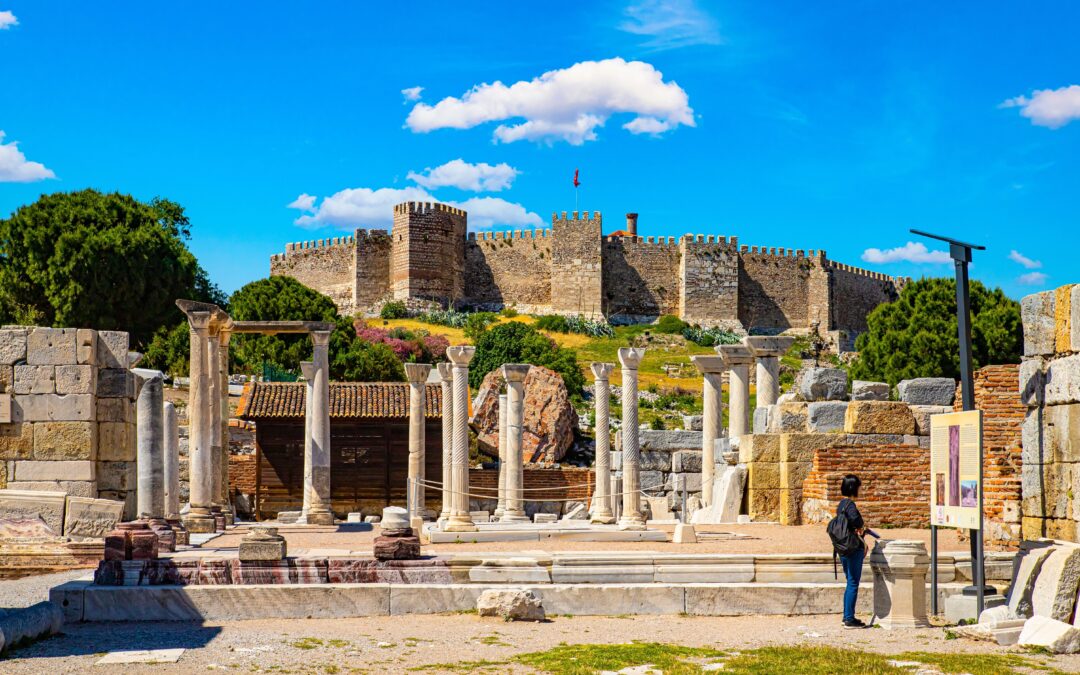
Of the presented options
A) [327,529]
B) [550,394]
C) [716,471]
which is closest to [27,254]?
[550,394]

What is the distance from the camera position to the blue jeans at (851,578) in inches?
458

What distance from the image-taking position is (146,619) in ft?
40.1

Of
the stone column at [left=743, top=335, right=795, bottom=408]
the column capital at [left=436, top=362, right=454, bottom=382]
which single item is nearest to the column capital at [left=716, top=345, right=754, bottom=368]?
the stone column at [left=743, top=335, right=795, bottom=408]

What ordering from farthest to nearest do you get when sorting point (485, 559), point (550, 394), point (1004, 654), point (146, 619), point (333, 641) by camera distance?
point (550, 394) → point (485, 559) → point (146, 619) → point (333, 641) → point (1004, 654)

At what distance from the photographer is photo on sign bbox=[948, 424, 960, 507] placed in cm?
1134

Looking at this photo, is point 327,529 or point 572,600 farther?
point 327,529

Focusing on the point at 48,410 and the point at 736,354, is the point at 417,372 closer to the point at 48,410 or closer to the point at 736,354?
the point at 736,354

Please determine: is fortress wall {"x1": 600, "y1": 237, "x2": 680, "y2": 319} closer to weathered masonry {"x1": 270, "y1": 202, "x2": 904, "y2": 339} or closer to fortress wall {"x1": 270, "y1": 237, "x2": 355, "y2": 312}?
weathered masonry {"x1": 270, "y1": 202, "x2": 904, "y2": 339}

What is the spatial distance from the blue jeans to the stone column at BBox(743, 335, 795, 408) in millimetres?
11700

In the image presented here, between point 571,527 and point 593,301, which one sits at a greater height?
point 593,301

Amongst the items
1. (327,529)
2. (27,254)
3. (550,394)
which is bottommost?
(327,529)

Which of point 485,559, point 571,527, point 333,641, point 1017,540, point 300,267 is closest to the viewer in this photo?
point 333,641

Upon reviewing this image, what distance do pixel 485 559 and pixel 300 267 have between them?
84.4 meters

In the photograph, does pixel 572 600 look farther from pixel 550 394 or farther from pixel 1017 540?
pixel 550 394
